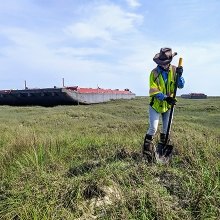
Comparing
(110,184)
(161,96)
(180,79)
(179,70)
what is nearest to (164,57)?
(179,70)

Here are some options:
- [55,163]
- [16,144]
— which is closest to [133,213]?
[55,163]

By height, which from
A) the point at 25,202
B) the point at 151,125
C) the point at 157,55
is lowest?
the point at 25,202

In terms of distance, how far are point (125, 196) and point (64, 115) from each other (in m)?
15.5

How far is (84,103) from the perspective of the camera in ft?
105

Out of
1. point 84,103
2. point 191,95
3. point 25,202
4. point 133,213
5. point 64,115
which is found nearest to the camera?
point 133,213

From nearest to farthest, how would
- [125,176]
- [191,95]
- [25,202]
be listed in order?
[25,202] → [125,176] → [191,95]

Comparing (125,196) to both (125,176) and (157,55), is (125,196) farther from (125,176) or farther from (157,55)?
(157,55)

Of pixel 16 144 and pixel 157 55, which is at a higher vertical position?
pixel 157 55

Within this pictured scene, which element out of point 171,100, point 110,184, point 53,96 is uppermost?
point 171,100

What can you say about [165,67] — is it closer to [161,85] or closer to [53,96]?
[161,85]

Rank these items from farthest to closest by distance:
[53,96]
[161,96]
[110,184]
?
[53,96]
[161,96]
[110,184]

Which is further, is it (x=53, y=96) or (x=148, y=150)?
(x=53, y=96)

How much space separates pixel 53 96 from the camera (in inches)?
1216

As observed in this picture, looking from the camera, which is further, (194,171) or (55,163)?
(55,163)
